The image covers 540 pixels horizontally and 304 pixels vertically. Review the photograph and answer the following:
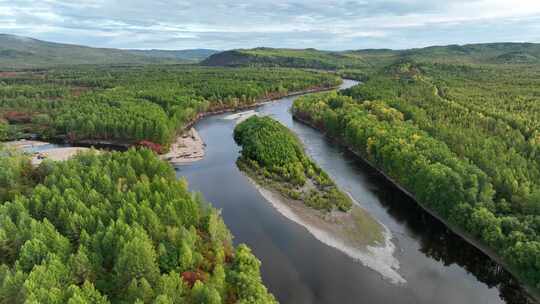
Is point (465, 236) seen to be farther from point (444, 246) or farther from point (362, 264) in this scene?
point (362, 264)

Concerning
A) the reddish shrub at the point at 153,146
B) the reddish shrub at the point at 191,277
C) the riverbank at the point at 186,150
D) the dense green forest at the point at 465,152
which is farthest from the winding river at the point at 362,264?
the reddish shrub at the point at 153,146

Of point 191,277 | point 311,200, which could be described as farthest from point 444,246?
point 191,277

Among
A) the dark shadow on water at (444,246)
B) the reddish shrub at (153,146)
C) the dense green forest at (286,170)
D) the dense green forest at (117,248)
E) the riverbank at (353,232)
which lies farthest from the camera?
the reddish shrub at (153,146)

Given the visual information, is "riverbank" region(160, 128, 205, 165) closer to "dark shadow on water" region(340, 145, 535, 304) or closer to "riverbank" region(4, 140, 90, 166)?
"riverbank" region(4, 140, 90, 166)

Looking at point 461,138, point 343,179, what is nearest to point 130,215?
point 343,179

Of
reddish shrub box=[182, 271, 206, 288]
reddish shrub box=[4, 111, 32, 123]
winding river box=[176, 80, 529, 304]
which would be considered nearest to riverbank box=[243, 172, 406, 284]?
winding river box=[176, 80, 529, 304]

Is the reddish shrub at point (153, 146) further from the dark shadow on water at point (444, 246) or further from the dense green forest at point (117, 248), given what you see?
the dark shadow on water at point (444, 246)

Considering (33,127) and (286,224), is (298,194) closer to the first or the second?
(286,224)
